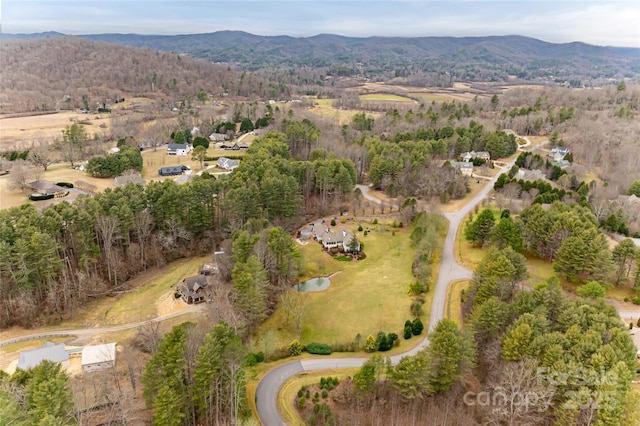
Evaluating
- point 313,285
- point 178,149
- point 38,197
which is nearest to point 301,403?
point 313,285

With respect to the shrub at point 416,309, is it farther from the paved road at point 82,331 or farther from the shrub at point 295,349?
the paved road at point 82,331

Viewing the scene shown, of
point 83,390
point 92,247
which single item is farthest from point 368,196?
point 83,390

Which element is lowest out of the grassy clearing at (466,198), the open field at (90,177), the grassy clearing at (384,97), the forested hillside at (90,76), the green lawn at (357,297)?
the green lawn at (357,297)

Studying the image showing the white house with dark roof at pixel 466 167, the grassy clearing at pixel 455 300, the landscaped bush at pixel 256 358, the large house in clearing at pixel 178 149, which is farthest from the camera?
the large house in clearing at pixel 178 149

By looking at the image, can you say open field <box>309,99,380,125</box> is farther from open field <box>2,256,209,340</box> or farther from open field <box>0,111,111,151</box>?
open field <box>2,256,209,340</box>

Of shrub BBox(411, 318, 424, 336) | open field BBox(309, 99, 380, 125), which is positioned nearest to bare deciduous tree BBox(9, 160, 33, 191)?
shrub BBox(411, 318, 424, 336)

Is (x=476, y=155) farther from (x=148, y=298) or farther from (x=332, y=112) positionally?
(x=148, y=298)

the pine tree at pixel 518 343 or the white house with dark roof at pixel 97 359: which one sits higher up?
the pine tree at pixel 518 343

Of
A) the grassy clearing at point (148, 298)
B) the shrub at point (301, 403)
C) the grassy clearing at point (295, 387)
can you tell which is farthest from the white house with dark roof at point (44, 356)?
the shrub at point (301, 403)
